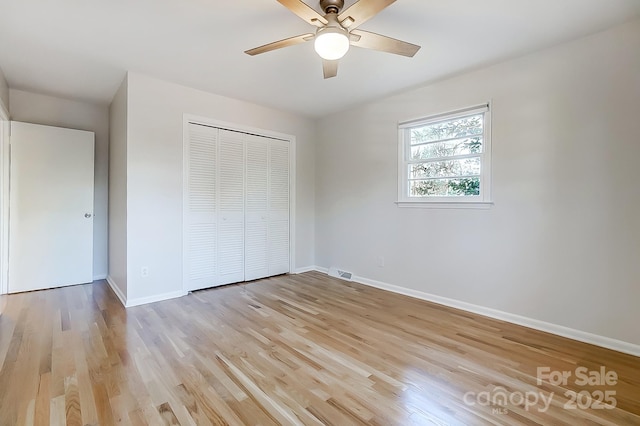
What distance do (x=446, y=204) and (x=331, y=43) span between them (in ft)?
6.92

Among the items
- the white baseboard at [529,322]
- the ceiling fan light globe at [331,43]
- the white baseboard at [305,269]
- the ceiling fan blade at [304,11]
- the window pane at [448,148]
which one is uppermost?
the ceiling fan blade at [304,11]

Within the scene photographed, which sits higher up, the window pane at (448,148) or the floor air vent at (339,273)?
the window pane at (448,148)

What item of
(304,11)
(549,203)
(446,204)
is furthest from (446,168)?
(304,11)

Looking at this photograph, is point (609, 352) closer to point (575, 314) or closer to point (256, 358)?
point (575, 314)

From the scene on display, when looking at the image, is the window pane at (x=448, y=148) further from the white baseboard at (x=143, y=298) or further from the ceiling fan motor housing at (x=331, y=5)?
the white baseboard at (x=143, y=298)

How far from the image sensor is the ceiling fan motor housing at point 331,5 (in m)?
1.86

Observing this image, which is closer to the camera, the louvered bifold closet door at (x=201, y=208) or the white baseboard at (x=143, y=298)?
the white baseboard at (x=143, y=298)

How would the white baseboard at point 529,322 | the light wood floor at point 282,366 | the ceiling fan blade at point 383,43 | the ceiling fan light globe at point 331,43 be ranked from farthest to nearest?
the white baseboard at point 529,322 → the ceiling fan blade at point 383,43 → the ceiling fan light globe at point 331,43 → the light wood floor at point 282,366

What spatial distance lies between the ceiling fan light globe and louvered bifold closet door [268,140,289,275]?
8.30 ft

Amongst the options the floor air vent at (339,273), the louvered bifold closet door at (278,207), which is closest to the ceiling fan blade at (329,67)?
the louvered bifold closet door at (278,207)

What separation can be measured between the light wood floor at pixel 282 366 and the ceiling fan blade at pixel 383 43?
2.16 m

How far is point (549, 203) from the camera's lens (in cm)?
254

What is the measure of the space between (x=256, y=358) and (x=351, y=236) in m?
2.44

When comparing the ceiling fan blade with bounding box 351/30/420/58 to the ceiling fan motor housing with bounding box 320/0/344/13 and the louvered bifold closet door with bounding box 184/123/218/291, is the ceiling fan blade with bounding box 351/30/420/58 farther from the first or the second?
the louvered bifold closet door with bounding box 184/123/218/291
